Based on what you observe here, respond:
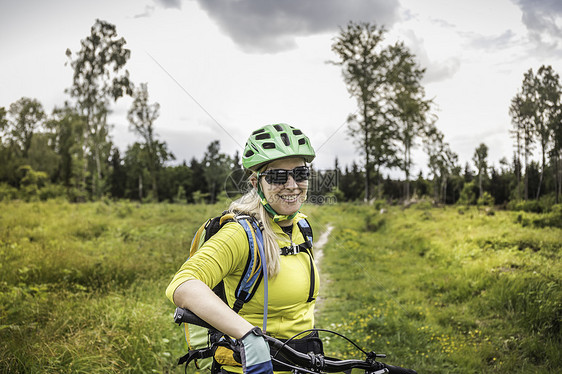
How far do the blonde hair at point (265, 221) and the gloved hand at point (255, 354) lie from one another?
0.61 m

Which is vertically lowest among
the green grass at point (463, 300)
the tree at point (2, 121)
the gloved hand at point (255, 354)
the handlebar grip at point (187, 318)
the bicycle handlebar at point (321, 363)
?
the green grass at point (463, 300)

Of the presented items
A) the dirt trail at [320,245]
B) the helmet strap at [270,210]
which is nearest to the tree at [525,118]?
the dirt trail at [320,245]

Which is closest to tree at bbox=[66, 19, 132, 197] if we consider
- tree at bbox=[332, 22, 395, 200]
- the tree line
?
the tree line

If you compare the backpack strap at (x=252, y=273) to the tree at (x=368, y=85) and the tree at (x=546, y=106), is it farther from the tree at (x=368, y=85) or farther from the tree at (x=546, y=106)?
the tree at (x=368, y=85)

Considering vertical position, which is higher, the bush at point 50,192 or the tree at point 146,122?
the tree at point 146,122

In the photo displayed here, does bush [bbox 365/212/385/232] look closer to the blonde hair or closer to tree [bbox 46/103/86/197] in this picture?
the blonde hair

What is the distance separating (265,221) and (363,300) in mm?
6661

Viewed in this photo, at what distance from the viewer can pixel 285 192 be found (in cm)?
240

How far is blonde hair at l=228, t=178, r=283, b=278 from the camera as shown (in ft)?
7.07

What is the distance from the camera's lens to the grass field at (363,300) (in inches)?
185

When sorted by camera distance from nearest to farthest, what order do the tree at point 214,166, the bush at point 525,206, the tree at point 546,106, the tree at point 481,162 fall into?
the tree at point 546,106, the bush at point 525,206, the tree at point 481,162, the tree at point 214,166

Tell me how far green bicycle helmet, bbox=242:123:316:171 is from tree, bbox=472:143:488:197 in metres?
9.16

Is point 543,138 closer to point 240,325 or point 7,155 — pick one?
point 240,325

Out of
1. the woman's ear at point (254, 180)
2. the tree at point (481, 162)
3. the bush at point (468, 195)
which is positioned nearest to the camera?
the woman's ear at point (254, 180)
